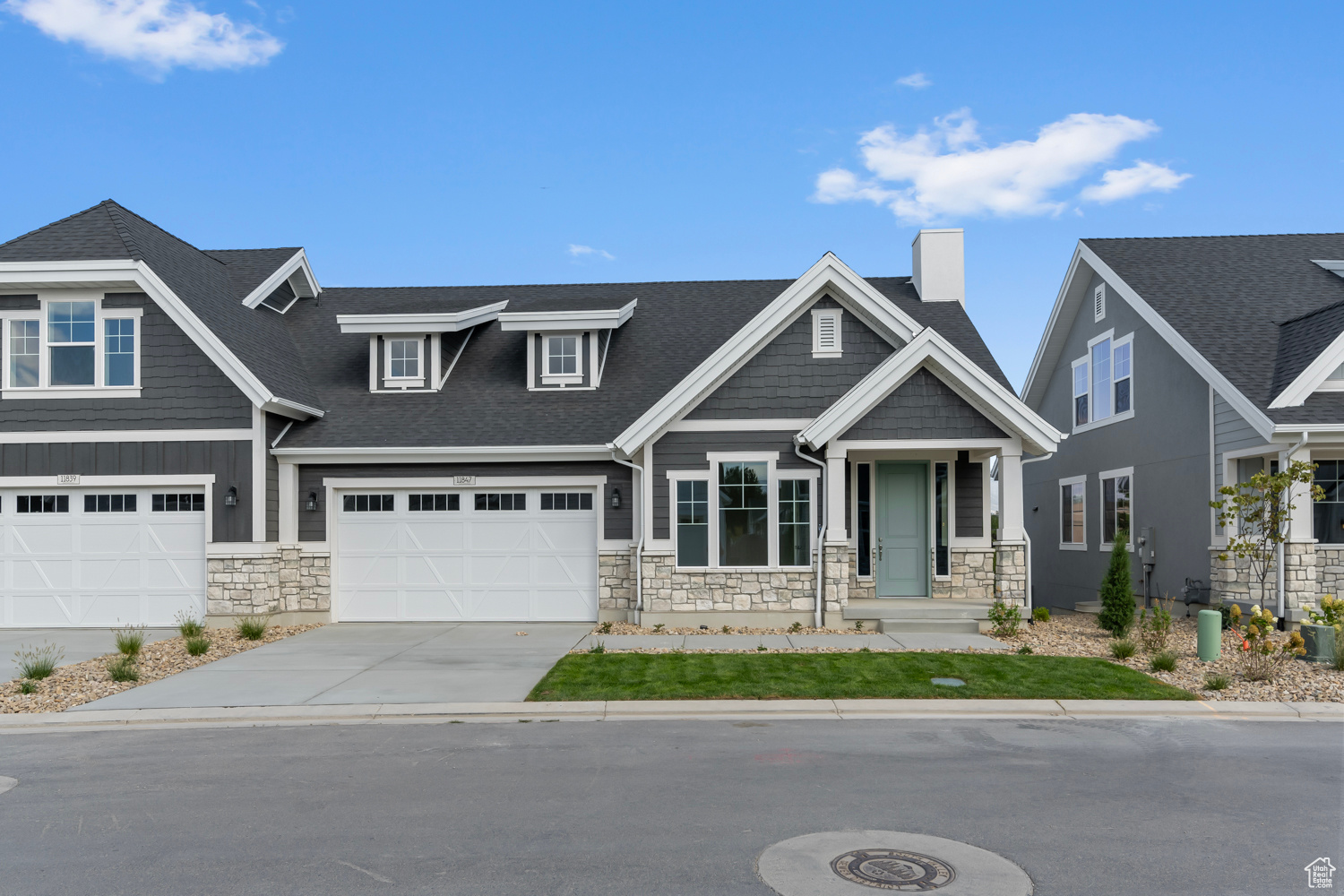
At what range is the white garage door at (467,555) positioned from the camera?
651 inches

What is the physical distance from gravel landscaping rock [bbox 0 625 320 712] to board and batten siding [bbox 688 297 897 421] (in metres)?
7.73

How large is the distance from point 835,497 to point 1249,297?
9.33 m

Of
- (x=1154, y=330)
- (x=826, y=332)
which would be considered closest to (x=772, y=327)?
(x=826, y=332)

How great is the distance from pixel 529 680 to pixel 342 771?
3698 mm

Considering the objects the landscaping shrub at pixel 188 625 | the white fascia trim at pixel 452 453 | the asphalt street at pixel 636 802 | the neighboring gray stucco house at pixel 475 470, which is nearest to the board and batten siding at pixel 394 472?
the neighboring gray stucco house at pixel 475 470

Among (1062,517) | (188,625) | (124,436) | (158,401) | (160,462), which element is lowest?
(188,625)

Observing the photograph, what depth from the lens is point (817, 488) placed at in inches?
600

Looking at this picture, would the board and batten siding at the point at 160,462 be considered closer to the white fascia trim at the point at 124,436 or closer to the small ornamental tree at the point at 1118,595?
the white fascia trim at the point at 124,436

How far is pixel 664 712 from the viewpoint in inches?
374

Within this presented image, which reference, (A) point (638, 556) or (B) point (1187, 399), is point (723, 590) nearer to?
(A) point (638, 556)

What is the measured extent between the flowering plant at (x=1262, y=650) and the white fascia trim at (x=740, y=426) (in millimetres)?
6686

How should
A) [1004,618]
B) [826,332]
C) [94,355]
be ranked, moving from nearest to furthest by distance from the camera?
1. [1004,618]
2. [826,332]
3. [94,355]

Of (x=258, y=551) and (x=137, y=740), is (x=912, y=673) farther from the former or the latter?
(x=258, y=551)

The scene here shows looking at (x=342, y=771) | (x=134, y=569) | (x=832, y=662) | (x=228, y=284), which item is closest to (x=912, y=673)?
(x=832, y=662)
